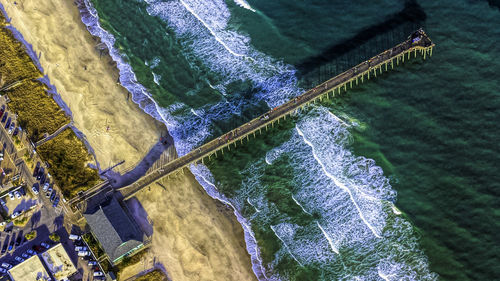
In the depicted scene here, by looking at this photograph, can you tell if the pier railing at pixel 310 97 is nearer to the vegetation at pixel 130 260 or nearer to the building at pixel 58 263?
the vegetation at pixel 130 260

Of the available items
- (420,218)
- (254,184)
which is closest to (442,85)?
(420,218)

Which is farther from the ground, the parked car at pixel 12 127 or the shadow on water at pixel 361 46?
the parked car at pixel 12 127

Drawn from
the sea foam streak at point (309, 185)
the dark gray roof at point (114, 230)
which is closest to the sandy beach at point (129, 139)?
the sea foam streak at point (309, 185)

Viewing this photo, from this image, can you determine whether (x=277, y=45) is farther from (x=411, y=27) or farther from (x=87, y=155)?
(x=87, y=155)

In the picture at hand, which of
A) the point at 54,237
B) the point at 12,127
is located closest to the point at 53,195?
the point at 54,237

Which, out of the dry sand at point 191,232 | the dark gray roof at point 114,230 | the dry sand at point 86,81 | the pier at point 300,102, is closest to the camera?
the dark gray roof at point 114,230

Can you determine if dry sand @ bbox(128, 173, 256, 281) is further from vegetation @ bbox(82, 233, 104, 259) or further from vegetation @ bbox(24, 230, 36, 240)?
vegetation @ bbox(24, 230, 36, 240)

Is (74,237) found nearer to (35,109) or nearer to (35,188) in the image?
(35,188)

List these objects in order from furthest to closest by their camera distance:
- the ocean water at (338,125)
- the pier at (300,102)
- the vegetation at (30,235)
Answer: the pier at (300,102), the vegetation at (30,235), the ocean water at (338,125)
